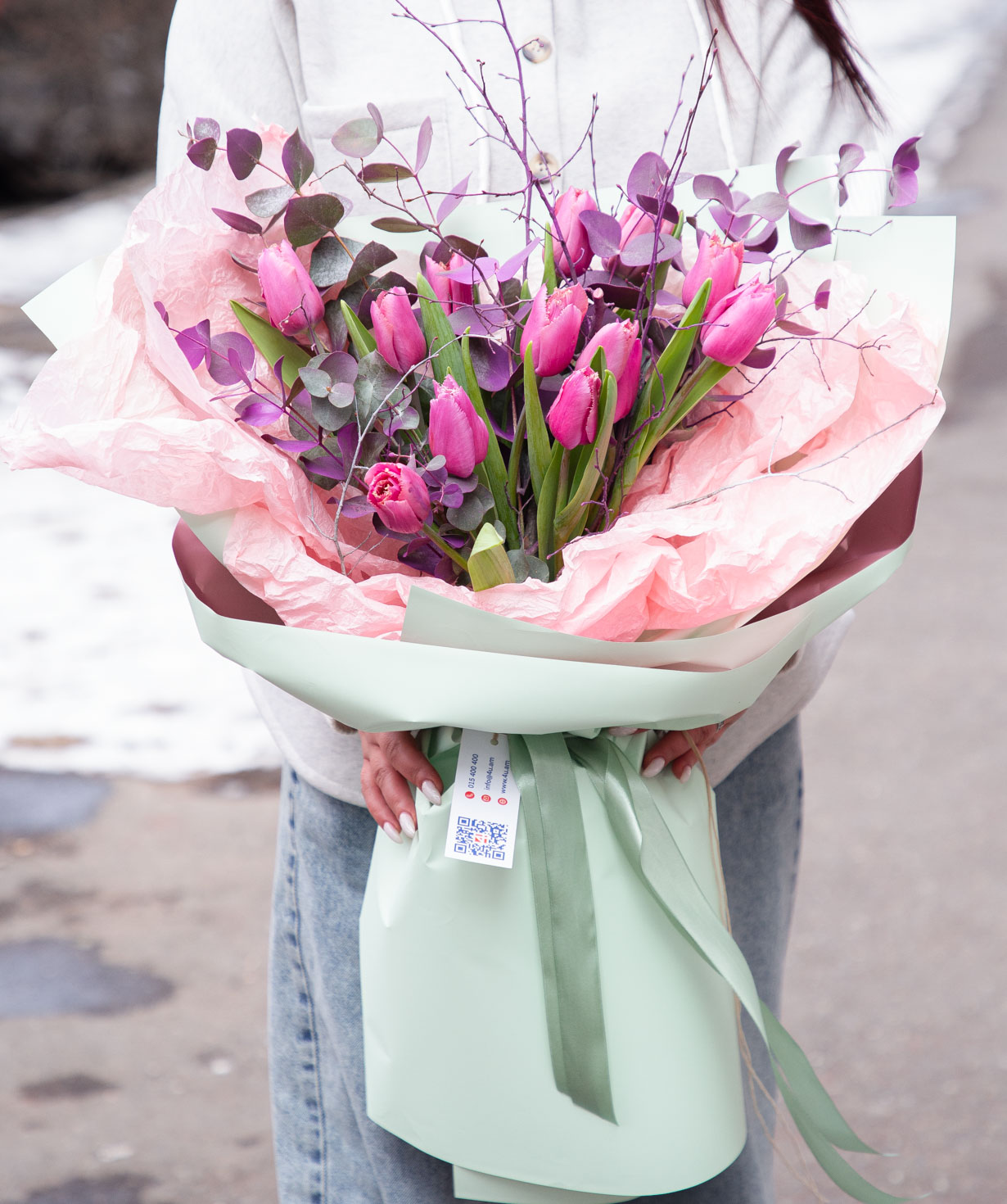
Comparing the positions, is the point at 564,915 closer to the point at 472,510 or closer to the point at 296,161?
the point at 472,510

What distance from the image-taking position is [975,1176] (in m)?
1.86

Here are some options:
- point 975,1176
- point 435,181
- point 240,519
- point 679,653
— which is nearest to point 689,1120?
point 679,653

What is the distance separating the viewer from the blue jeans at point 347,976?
111cm

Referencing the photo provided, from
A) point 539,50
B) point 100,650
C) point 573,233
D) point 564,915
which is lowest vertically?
point 100,650

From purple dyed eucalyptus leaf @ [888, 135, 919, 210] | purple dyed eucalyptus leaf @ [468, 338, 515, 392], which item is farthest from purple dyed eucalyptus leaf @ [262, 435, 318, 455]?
purple dyed eucalyptus leaf @ [888, 135, 919, 210]

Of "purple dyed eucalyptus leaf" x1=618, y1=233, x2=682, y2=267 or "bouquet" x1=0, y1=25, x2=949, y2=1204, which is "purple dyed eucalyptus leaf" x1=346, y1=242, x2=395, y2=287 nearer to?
"bouquet" x1=0, y1=25, x2=949, y2=1204

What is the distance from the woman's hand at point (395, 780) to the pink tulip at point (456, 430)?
22 centimetres

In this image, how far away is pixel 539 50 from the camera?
1.06m

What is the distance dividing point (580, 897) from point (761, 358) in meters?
0.37

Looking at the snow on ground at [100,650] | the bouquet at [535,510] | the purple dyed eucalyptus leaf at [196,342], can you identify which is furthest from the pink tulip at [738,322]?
the snow on ground at [100,650]

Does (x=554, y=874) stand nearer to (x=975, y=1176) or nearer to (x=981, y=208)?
(x=975, y=1176)

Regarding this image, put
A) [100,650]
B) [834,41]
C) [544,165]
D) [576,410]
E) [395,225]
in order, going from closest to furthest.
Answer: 1. [576,410]
2. [395,225]
3. [544,165]
4. [834,41]
5. [100,650]

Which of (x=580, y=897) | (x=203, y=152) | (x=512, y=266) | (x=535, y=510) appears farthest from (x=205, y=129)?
(x=580, y=897)

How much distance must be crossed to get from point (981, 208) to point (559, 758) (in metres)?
6.29
